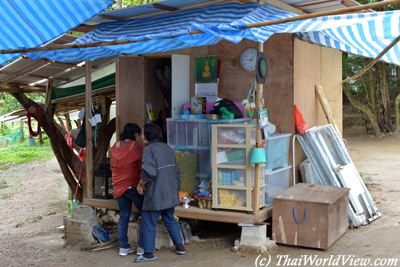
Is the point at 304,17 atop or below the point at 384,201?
atop

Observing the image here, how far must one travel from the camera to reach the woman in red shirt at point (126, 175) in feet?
20.7

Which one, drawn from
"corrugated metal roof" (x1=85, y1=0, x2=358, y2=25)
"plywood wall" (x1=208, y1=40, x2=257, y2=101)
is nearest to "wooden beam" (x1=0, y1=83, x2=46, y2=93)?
"corrugated metal roof" (x1=85, y1=0, x2=358, y2=25)

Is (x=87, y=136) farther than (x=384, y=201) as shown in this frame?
No

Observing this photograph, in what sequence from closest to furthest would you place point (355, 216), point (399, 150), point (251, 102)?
point (251, 102)
point (355, 216)
point (399, 150)

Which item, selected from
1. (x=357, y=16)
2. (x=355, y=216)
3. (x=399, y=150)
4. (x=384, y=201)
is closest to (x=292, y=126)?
(x=355, y=216)

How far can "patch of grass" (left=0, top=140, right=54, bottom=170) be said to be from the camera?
21.9 m

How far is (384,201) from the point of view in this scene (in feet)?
27.9

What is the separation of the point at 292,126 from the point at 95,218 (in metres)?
3.10

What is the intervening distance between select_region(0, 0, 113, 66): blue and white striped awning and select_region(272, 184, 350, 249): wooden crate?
315 cm

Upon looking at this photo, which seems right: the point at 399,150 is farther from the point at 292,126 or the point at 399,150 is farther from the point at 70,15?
the point at 70,15

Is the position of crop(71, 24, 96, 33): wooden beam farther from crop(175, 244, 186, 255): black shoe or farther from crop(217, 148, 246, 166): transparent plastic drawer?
crop(175, 244, 186, 255): black shoe

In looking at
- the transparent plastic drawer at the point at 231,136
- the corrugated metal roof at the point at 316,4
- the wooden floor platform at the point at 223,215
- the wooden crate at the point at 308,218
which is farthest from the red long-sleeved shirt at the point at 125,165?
the corrugated metal roof at the point at 316,4

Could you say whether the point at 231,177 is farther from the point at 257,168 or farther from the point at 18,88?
the point at 18,88

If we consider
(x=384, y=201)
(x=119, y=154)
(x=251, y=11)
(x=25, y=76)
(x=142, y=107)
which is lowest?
(x=384, y=201)
